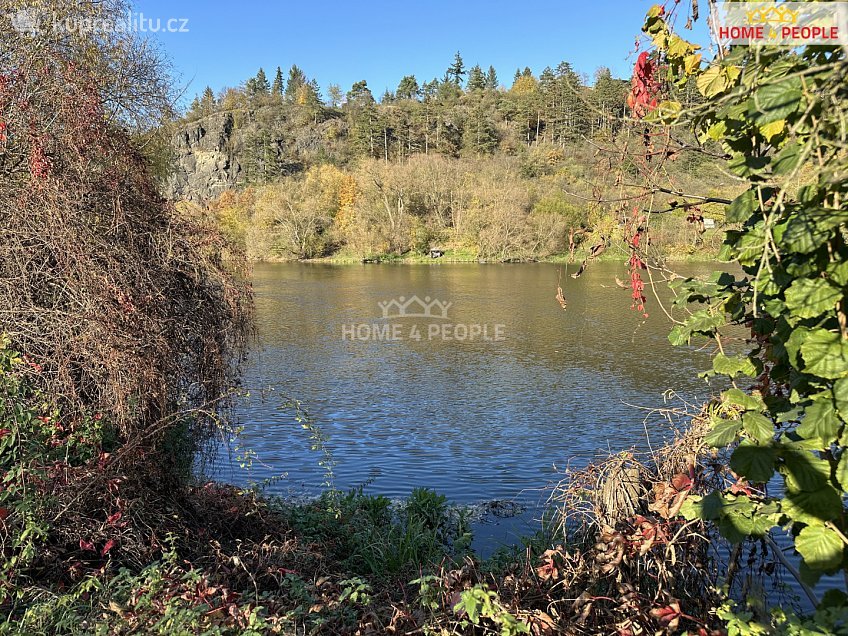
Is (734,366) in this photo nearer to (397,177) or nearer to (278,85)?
(397,177)

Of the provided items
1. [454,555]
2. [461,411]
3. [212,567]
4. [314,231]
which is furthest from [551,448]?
[314,231]

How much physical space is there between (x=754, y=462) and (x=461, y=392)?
11.8 meters

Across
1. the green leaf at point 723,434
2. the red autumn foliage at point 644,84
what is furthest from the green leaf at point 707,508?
the red autumn foliage at point 644,84

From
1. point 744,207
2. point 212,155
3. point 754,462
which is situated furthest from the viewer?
point 212,155

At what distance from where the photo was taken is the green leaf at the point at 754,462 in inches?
102

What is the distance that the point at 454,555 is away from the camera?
22.1ft

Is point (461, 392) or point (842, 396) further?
point (461, 392)

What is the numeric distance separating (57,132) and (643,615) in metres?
6.44

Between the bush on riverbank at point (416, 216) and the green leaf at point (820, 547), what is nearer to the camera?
the green leaf at point (820, 547)

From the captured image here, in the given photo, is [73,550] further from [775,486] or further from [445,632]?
[775,486]

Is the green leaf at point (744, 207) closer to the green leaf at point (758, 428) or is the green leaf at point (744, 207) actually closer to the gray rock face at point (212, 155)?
the green leaf at point (758, 428)

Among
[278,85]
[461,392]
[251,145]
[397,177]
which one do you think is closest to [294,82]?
[278,85]

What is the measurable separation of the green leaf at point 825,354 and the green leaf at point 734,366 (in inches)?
31.5

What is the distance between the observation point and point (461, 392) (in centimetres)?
1438
